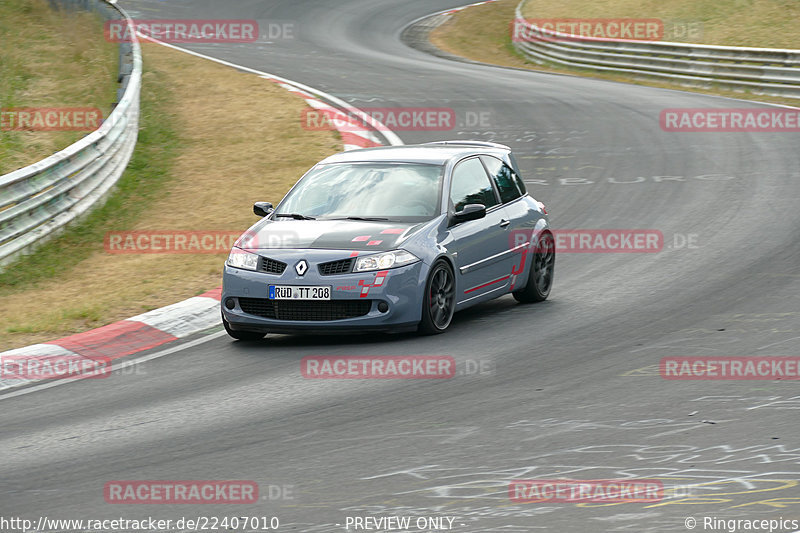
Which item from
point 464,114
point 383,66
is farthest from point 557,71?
point 464,114

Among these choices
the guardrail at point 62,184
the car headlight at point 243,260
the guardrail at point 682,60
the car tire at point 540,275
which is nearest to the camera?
the car headlight at point 243,260

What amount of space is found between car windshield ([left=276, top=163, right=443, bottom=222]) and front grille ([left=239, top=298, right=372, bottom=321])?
3.50 ft

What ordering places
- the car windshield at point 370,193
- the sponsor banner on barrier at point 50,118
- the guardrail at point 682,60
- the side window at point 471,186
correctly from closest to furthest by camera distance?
the car windshield at point 370,193 → the side window at point 471,186 → the sponsor banner on barrier at point 50,118 → the guardrail at point 682,60

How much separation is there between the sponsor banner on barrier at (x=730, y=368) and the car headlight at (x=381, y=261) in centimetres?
222

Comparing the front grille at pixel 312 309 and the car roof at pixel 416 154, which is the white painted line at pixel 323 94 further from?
the front grille at pixel 312 309

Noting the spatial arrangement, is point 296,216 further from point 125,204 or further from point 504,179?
point 125,204

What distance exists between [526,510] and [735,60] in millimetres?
23547

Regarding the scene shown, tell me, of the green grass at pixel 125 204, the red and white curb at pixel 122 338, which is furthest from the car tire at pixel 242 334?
the green grass at pixel 125 204

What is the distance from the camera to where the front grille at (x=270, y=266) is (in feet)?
31.9

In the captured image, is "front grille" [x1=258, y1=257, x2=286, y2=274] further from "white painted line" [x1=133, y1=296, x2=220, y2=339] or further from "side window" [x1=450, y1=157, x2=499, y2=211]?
"side window" [x1=450, y1=157, x2=499, y2=211]

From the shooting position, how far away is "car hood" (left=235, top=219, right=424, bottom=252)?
9.78 meters

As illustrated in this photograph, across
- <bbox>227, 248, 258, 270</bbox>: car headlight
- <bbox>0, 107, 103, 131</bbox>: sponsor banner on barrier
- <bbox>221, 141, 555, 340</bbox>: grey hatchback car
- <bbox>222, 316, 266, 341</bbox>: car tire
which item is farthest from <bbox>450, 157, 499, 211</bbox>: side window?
<bbox>0, 107, 103, 131</bbox>: sponsor banner on barrier

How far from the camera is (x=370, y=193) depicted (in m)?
10.6

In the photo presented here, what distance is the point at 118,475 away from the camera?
653 cm
